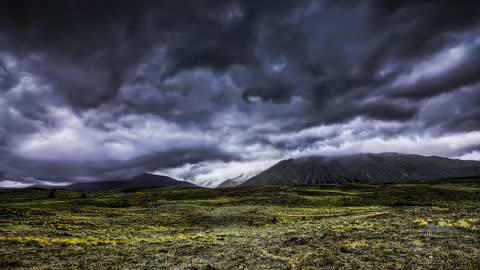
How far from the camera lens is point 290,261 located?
49.3 feet

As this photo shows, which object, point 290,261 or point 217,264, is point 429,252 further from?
point 217,264

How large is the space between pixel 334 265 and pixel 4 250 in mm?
22865

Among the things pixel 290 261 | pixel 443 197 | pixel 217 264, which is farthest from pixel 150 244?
pixel 443 197

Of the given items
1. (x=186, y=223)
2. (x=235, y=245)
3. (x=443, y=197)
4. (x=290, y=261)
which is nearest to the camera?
(x=290, y=261)

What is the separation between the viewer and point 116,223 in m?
38.6

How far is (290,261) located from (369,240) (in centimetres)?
736

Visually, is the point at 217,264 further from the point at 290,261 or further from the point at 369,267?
the point at 369,267

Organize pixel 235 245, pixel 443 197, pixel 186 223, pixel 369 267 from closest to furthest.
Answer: pixel 369 267 → pixel 235 245 → pixel 186 223 → pixel 443 197

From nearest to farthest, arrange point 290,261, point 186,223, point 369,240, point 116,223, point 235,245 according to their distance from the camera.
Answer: point 290,261 → point 369,240 → point 235,245 → point 116,223 → point 186,223

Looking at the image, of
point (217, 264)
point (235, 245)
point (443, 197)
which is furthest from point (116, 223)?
point (443, 197)

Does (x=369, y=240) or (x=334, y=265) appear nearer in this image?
(x=334, y=265)

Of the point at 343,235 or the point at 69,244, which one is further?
the point at 69,244

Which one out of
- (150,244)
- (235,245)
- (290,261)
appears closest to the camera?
(290,261)

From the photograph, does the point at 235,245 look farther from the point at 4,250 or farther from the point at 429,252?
the point at 4,250
